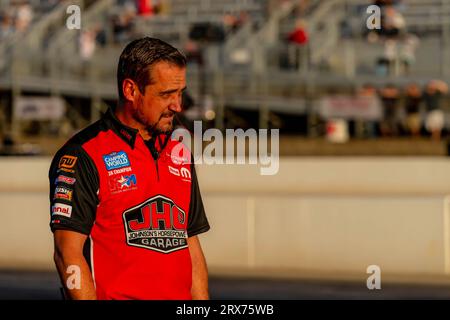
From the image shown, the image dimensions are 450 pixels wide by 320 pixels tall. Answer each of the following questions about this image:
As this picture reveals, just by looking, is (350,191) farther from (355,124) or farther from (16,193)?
(355,124)

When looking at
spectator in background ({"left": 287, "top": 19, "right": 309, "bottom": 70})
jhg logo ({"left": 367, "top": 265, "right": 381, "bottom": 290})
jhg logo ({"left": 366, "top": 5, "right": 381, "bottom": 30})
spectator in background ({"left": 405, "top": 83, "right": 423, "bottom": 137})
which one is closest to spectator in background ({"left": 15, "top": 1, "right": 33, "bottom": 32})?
spectator in background ({"left": 287, "top": 19, "right": 309, "bottom": 70})

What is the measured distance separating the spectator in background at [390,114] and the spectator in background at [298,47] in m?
1.87

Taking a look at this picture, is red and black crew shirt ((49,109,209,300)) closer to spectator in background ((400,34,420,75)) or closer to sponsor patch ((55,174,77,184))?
sponsor patch ((55,174,77,184))

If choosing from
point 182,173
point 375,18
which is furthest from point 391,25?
point 182,173

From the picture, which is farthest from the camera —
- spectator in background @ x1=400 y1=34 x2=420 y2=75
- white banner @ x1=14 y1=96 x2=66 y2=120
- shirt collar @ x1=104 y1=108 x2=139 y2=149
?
white banner @ x1=14 y1=96 x2=66 y2=120

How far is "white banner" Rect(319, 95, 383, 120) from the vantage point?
70.0 feet

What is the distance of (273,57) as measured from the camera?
76.2 ft

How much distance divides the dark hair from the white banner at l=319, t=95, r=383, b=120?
691 inches

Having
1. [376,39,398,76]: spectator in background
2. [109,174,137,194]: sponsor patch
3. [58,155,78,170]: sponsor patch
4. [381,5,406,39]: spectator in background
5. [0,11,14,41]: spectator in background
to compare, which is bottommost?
[109,174,137,194]: sponsor patch

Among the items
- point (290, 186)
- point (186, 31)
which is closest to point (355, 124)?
point (186, 31)

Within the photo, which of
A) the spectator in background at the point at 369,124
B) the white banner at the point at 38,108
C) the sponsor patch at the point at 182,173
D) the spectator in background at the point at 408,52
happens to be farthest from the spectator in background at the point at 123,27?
the sponsor patch at the point at 182,173

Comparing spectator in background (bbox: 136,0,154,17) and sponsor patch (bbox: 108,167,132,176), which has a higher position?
spectator in background (bbox: 136,0,154,17)

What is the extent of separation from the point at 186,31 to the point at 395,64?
4.37 meters

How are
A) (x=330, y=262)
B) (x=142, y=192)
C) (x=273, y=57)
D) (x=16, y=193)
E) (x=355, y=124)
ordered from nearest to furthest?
1. (x=142, y=192)
2. (x=330, y=262)
3. (x=16, y=193)
4. (x=355, y=124)
5. (x=273, y=57)
